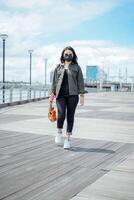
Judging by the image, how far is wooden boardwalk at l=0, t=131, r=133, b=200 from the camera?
492 cm

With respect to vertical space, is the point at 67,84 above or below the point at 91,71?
below

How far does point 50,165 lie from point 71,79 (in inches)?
84.4

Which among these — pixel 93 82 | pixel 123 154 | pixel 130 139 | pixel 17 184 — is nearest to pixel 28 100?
pixel 130 139

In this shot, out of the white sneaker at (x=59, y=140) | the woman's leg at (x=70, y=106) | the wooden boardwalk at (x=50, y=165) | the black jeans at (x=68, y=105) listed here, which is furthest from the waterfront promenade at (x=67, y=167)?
the black jeans at (x=68, y=105)

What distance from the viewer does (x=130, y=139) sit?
942 cm

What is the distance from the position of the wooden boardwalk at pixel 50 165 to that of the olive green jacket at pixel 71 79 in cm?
106

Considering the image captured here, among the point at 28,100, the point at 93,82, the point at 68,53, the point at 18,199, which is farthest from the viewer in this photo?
the point at 93,82

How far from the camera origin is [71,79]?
796cm

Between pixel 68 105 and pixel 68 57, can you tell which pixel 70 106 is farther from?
pixel 68 57

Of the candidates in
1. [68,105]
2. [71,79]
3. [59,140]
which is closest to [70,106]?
[68,105]

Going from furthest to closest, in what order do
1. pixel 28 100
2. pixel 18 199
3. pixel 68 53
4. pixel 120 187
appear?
1. pixel 28 100
2. pixel 68 53
3. pixel 120 187
4. pixel 18 199

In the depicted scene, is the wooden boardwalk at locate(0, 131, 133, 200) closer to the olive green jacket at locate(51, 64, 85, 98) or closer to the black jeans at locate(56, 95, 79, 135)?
the black jeans at locate(56, 95, 79, 135)

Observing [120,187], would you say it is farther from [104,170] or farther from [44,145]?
[44,145]

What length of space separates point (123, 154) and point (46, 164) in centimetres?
165
